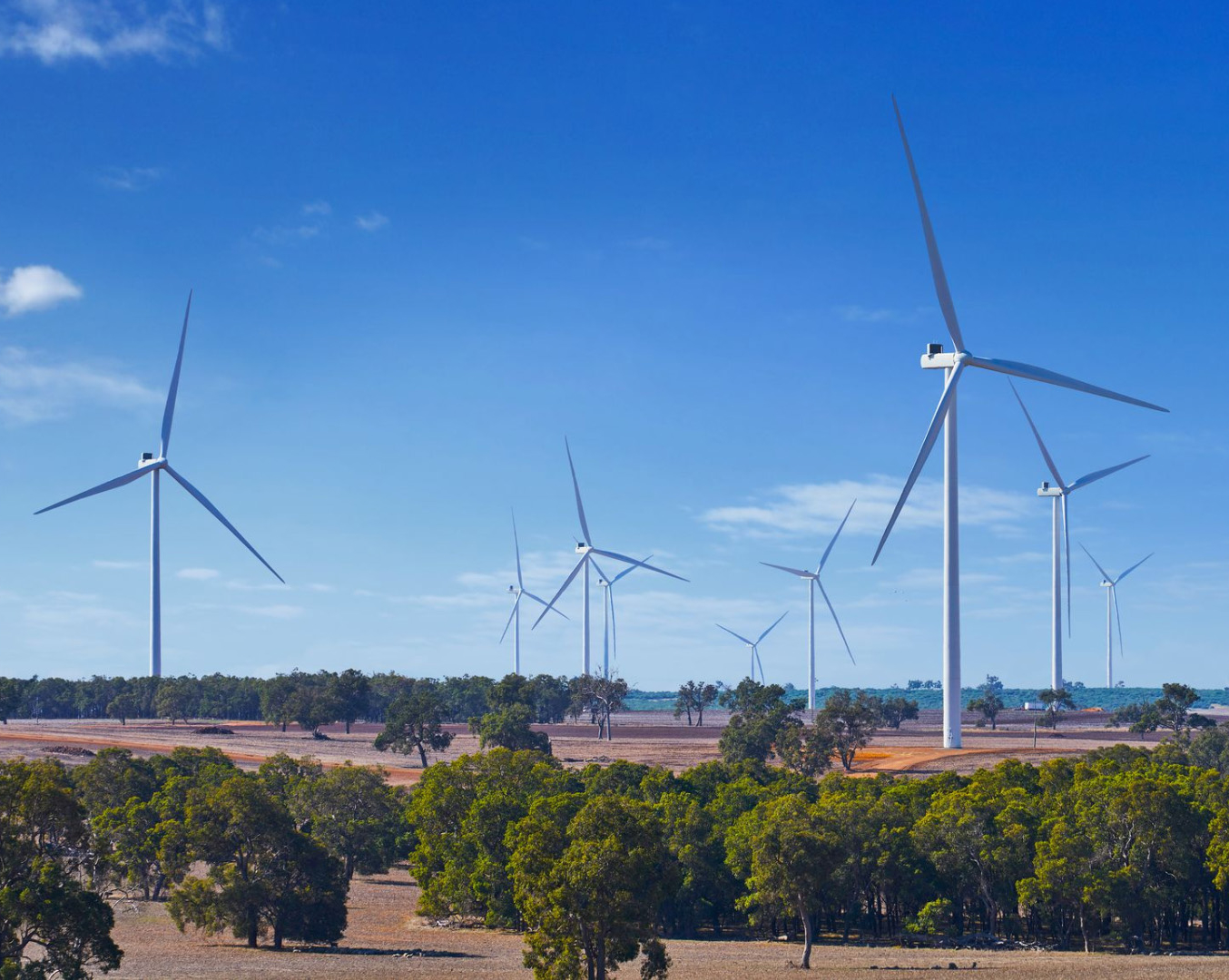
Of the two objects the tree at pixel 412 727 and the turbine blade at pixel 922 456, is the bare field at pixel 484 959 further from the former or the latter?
the tree at pixel 412 727

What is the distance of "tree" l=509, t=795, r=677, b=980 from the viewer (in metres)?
52.8

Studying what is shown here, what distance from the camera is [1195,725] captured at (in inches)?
7726

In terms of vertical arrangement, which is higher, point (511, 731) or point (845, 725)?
point (845, 725)

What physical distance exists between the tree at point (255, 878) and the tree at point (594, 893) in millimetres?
21333

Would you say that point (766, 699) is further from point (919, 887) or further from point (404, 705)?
point (919, 887)

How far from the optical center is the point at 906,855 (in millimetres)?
77938

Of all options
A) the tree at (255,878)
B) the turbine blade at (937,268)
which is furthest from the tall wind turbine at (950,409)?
the tree at (255,878)

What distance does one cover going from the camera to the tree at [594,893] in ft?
173

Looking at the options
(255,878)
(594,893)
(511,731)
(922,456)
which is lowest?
(255,878)

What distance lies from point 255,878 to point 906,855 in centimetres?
3672

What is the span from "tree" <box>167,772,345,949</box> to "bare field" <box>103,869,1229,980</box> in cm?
135

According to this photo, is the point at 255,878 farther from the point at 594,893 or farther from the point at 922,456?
the point at 922,456

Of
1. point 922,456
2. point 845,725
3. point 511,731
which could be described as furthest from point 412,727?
point 922,456

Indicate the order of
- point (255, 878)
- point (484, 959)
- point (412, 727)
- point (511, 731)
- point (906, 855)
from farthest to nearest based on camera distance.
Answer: point (412, 727)
point (511, 731)
point (906, 855)
point (255, 878)
point (484, 959)
